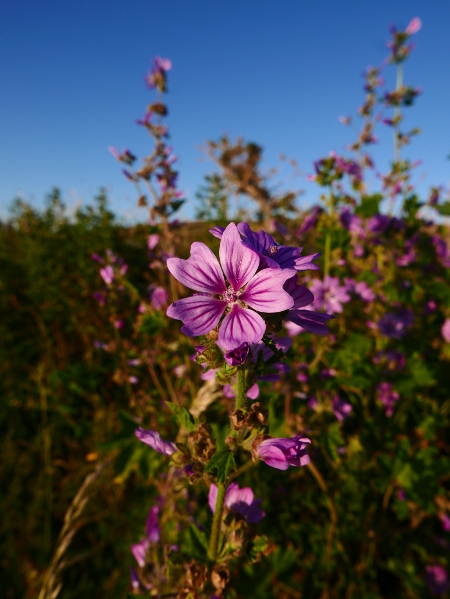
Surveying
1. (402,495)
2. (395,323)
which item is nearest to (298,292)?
(402,495)

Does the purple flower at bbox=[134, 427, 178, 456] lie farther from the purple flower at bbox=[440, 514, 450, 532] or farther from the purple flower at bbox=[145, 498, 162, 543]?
the purple flower at bbox=[440, 514, 450, 532]

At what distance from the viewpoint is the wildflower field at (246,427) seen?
1.09 meters

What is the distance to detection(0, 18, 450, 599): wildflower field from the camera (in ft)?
3.58

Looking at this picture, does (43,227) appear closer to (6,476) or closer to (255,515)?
(6,476)

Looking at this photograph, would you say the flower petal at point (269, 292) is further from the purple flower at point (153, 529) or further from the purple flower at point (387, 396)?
the purple flower at point (387, 396)

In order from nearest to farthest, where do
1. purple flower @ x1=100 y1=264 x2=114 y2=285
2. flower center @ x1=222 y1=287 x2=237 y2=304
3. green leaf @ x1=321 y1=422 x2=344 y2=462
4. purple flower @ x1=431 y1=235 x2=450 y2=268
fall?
flower center @ x1=222 y1=287 x2=237 y2=304 < green leaf @ x1=321 y1=422 x2=344 y2=462 < purple flower @ x1=100 y1=264 x2=114 y2=285 < purple flower @ x1=431 y1=235 x2=450 y2=268

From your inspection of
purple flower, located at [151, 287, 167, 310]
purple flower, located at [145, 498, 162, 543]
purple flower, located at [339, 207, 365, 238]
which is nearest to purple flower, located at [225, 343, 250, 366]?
purple flower, located at [145, 498, 162, 543]

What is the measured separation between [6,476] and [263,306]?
12.0 feet

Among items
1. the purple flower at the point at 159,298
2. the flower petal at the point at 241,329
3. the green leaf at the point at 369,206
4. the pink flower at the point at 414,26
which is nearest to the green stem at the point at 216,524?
the flower petal at the point at 241,329

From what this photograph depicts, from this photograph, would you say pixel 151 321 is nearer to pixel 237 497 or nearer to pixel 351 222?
pixel 237 497

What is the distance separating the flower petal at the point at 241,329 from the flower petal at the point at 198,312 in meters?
0.06

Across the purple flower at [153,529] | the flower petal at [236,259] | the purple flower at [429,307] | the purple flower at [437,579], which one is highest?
the purple flower at [429,307]

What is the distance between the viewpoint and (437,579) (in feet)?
9.20

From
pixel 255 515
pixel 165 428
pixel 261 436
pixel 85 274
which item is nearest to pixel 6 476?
pixel 165 428
